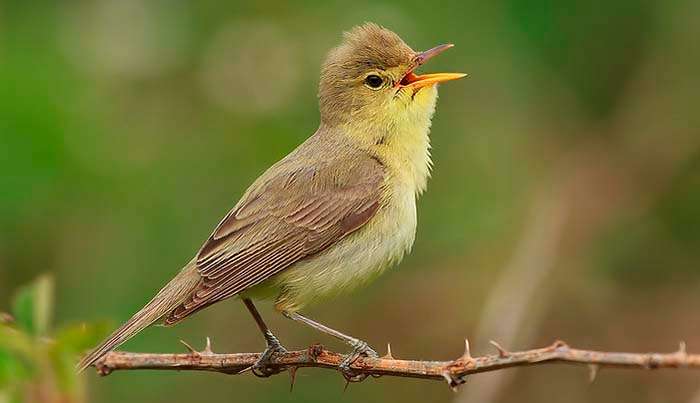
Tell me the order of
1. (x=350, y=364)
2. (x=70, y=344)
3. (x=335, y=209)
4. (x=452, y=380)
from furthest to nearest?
1. (x=335, y=209)
2. (x=350, y=364)
3. (x=452, y=380)
4. (x=70, y=344)

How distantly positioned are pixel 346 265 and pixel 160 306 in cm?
75

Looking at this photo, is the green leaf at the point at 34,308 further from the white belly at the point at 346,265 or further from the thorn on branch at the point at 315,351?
the white belly at the point at 346,265

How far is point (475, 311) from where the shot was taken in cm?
671

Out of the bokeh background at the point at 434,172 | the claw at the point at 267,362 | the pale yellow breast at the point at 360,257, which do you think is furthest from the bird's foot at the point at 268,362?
the bokeh background at the point at 434,172

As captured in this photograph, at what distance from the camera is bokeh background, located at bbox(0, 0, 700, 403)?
5.80 metres

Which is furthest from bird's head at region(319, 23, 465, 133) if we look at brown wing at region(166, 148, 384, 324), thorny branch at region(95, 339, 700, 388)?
thorny branch at region(95, 339, 700, 388)

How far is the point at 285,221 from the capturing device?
464cm

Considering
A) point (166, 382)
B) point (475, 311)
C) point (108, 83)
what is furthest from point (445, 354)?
point (108, 83)

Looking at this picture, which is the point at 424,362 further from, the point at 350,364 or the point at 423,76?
the point at 423,76

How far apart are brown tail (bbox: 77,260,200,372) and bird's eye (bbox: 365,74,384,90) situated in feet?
3.93

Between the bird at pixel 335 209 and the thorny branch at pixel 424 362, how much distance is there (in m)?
0.08

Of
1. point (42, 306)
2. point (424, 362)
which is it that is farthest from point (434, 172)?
point (42, 306)

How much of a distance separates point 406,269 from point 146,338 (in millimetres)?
1846

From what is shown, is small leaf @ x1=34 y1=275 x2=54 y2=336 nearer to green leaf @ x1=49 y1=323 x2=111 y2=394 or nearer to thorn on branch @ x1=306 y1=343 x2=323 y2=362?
green leaf @ x1=49 y1=323 x2=111 y2=394
